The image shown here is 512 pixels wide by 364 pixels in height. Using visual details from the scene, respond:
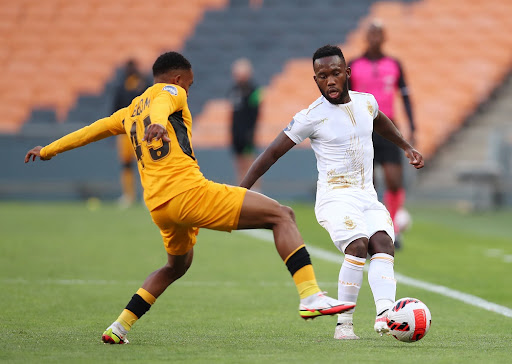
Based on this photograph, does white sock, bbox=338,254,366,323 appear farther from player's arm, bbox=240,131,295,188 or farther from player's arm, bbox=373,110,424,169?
player's arm, bbox=373,110,424,169

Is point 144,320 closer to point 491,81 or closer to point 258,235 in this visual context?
point 258,235

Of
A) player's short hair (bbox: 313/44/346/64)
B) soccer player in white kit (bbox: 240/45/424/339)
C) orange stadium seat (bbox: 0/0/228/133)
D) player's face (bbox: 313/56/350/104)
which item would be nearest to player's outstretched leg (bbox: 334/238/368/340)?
soccer player in white kit (bbox: 240/45/424/339)

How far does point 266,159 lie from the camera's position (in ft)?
18.0

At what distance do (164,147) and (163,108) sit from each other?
0.27 m

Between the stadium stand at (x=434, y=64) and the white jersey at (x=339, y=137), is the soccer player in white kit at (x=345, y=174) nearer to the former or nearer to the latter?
the white jersey at (x=339, y=137)

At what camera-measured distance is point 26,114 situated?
2048 centimetres

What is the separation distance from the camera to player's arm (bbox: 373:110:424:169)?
5.81m

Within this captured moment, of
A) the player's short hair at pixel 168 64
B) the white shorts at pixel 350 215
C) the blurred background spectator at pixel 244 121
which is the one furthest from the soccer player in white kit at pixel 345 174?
the blurred background spectator at pixel 244 121

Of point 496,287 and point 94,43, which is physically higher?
point 94,43

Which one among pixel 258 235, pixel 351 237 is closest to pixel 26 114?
pixel 258 235

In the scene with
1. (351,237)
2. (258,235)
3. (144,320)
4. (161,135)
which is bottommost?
(258,235)

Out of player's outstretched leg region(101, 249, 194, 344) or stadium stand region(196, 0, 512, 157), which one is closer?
player's outstretched leg region(101, 249, 194, 344)

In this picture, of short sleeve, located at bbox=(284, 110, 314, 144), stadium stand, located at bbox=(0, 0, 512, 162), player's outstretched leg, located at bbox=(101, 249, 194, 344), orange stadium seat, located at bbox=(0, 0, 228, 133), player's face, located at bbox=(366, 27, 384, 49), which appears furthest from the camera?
orange stadium seat, located at bbox=(0, 0, 228, 133)

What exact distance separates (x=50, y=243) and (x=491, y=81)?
12547 mm
